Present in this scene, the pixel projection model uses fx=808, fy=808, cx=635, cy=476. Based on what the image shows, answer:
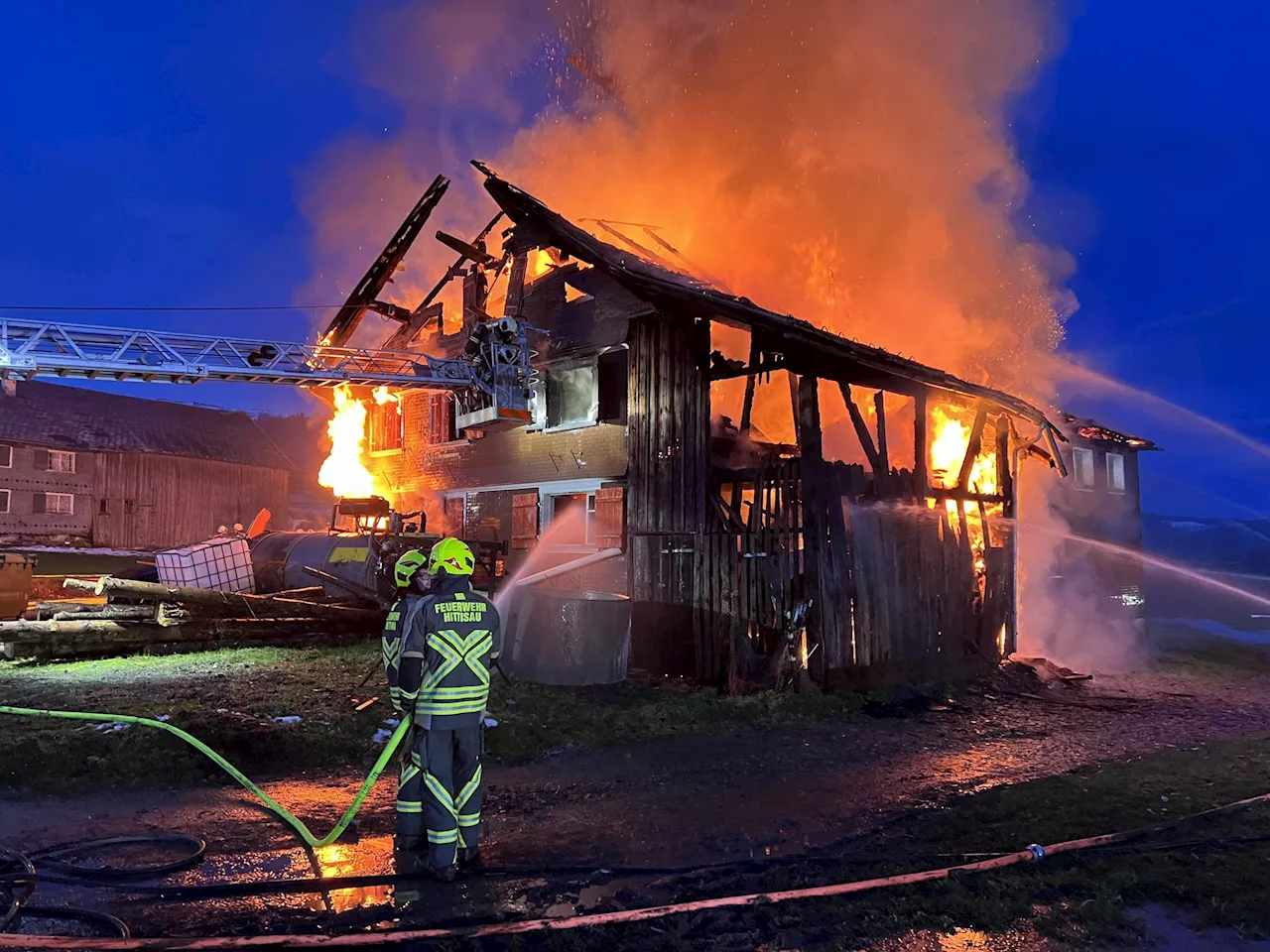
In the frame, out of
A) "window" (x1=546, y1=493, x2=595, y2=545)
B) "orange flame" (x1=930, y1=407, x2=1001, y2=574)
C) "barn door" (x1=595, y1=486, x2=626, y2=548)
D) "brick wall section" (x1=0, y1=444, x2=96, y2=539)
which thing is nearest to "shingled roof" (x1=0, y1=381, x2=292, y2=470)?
"brick wall section" (x1=0, y1=444, x2=96, y2=539)

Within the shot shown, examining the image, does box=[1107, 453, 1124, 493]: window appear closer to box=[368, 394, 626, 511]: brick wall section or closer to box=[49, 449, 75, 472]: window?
box=[368, 394, 626, 511]: brick wall section

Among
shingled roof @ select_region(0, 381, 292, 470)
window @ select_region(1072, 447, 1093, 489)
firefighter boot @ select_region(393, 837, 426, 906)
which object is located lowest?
firefighter boot @ select_region(393, 837, 426, 906)

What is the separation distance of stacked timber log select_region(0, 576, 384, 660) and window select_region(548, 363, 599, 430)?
5.17 metres

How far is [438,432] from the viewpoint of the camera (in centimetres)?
1970

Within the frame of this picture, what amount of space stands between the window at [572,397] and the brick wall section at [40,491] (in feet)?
87.7

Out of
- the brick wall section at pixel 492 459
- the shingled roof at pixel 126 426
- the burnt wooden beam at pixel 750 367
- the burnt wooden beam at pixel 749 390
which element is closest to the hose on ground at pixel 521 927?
the burnt wooden beam at pixel 750 367

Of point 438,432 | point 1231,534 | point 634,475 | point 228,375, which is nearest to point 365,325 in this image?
point 438,432

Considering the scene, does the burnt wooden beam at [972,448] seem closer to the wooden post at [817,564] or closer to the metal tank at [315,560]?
the wooden post at [817,564]

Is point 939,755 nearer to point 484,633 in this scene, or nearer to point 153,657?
point 484,633

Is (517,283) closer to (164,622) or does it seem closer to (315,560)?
(315,560)

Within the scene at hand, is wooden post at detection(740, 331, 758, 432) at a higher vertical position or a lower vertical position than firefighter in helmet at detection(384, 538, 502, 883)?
higher

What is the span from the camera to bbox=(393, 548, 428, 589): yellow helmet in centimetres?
577

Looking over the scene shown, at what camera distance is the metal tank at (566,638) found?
10.5 meters

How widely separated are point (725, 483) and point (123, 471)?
32494 millimetres
